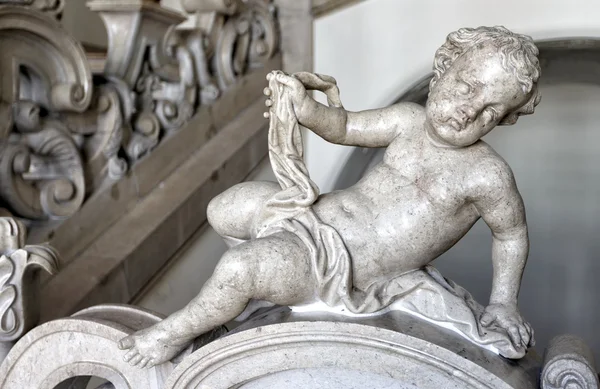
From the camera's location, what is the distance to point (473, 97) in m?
1.69

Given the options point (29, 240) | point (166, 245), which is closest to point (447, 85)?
point (29, 240)

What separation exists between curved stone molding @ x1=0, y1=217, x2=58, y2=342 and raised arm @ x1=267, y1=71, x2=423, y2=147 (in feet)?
2.90

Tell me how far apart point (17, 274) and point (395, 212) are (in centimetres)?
108

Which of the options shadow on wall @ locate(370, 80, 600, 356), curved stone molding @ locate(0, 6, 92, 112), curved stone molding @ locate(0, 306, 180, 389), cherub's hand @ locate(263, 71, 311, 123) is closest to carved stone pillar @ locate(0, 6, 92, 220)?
curved stone molding @ locate(0, 6, 92, 112)

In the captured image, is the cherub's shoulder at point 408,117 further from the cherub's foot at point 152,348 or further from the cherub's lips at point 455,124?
the cherub's foot at point 152,348

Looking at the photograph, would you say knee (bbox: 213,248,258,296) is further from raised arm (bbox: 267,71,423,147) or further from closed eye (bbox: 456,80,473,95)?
closed eye (bbox: 456,80,473,95)

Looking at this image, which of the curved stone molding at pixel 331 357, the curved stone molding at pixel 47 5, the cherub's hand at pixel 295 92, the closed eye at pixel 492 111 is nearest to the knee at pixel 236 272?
the curved stone molding at pixel 331 357

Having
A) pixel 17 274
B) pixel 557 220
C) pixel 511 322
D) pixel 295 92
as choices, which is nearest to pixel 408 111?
pixel 295 92

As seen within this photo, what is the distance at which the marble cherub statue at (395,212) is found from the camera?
171cm

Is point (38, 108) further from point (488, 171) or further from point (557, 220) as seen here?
point (557, 220)

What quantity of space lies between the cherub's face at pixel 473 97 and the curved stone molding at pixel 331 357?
1.57ft

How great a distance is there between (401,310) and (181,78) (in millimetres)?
2419

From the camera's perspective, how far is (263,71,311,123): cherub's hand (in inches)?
69.9

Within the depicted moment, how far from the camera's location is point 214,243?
3824 millimetres
